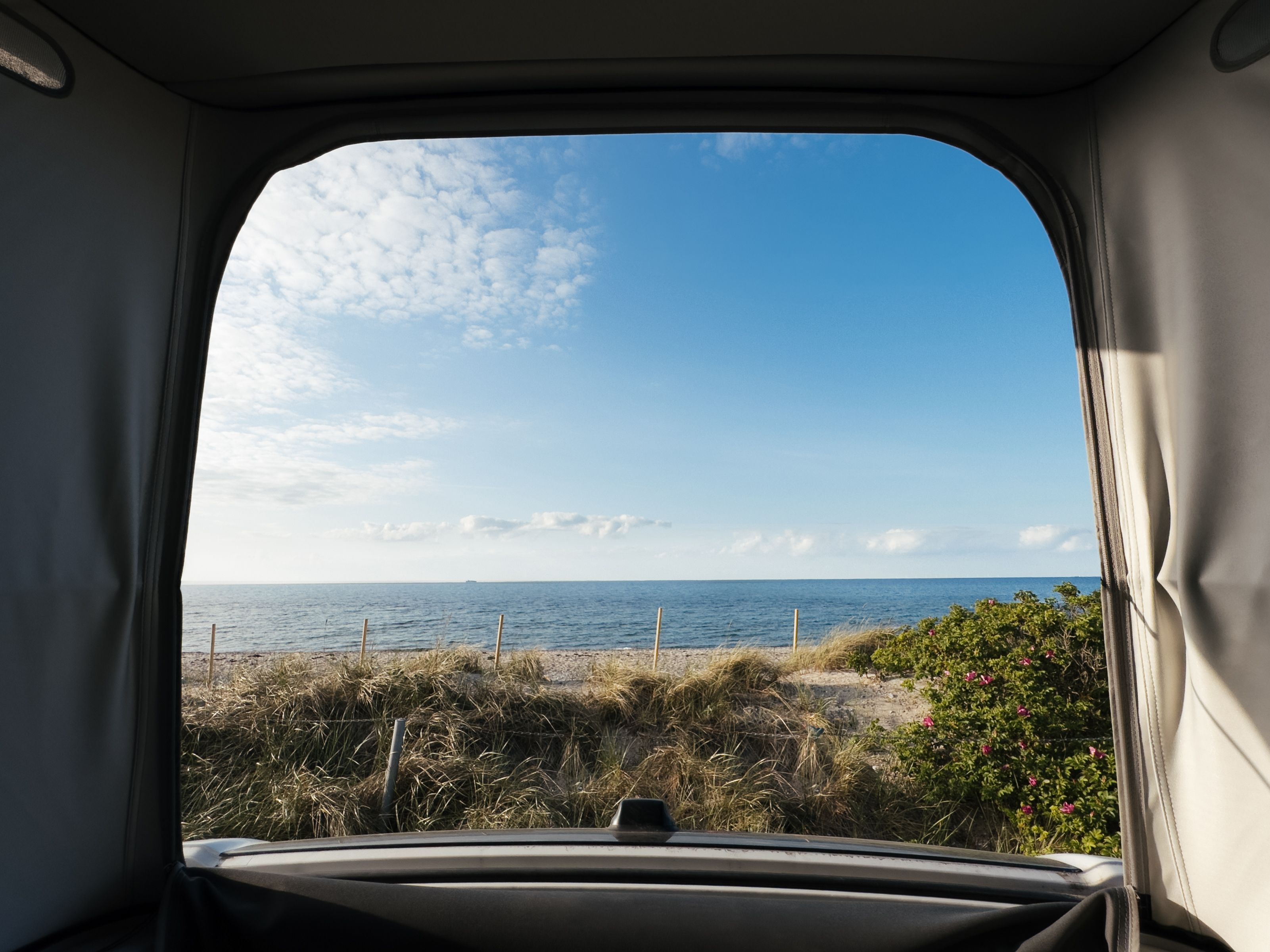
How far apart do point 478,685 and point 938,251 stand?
15.7 meters

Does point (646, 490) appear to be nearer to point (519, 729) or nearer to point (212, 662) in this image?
point (212, 662)

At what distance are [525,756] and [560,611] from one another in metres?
27.7

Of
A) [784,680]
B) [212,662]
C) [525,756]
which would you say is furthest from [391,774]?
[784,680]

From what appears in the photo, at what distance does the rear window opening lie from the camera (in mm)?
3418

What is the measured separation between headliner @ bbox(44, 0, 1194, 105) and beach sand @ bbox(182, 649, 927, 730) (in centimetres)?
480

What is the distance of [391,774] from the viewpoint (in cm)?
417

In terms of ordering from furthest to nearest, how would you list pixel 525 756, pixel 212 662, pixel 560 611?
pixel 560 611 < pixel 212 662 < pixel 525 756

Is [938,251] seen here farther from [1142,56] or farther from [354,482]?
Answer: [354,482]

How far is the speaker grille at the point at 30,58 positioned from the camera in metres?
0.93

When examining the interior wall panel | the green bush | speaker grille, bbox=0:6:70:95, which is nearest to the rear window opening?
the green bush

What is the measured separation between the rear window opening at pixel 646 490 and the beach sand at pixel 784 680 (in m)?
0.05

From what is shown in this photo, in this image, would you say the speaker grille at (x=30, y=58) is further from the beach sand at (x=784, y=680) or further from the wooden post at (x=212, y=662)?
the wooden post at (x=212, y=662)

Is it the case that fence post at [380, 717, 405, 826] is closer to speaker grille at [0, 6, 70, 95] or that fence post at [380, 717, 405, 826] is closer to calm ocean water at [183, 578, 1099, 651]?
calm ocean water at [183, 578, 1099, 651]

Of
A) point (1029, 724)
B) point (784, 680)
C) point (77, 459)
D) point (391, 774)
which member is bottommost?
point (391, 774)
